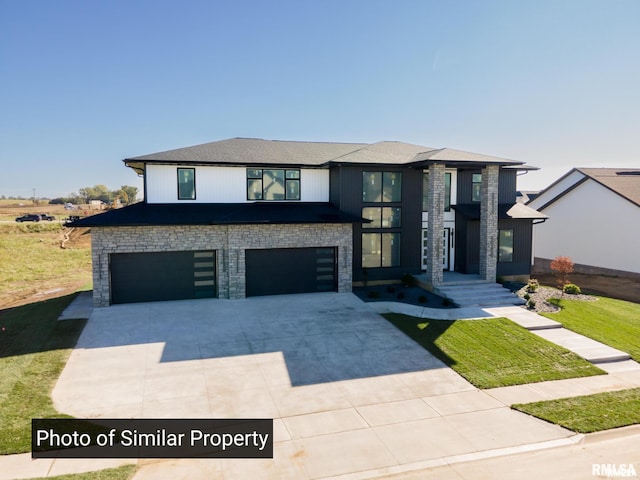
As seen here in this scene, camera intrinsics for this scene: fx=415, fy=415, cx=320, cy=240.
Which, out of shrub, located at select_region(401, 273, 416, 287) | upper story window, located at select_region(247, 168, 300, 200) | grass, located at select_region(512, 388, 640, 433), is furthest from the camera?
upper story window, located at select_region(247, 168, 300, 200)

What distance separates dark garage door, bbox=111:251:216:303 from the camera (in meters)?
18.2

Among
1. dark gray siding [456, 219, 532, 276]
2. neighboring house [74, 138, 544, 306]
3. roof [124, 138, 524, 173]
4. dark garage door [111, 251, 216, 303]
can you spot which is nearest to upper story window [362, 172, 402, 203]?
neighboring house [74, 138, 544, 306]

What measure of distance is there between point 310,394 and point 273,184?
43.6ft

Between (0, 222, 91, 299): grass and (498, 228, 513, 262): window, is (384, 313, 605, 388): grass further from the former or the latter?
(0, 222, 91, 299): grass

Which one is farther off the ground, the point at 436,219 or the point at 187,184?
the point at 187,184

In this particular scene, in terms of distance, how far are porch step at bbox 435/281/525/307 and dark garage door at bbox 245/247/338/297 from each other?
5421 millimetres

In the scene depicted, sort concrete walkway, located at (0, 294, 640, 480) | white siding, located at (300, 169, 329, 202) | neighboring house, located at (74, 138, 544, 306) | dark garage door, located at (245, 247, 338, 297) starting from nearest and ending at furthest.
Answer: concrete walkway, located at (0, 294, 640, 480), neighboring house, located at (74, 138, 544, 306), dark garage door, located at (245, 247, 338, 297), white siding, located at (300, 169, 329, 202)

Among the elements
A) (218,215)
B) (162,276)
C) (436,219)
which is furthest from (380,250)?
(162,276)

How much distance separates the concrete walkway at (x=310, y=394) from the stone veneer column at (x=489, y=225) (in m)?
8.08

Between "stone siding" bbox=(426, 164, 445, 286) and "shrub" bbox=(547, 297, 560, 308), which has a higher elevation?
"stone siding" bbox=(426, 164, 445, 286)

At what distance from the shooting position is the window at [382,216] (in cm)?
2159

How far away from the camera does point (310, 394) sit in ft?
34.0

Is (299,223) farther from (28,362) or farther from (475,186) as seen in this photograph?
(28,362)

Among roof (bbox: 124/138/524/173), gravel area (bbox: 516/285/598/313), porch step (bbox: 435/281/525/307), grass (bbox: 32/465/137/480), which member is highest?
roof (bbox: 124/138/524/173)
